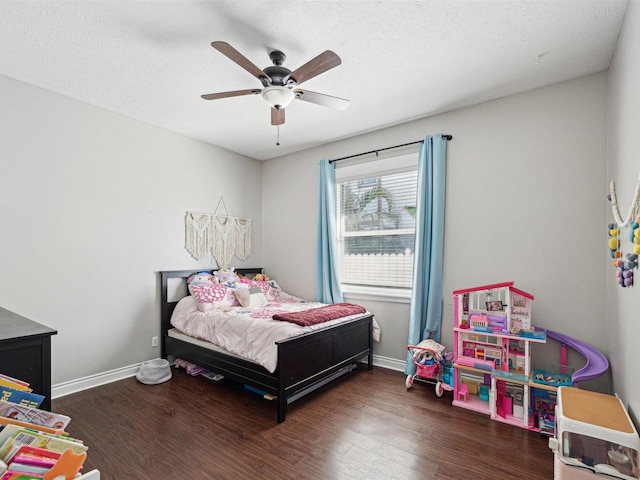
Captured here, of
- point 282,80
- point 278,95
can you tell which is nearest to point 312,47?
point 282,80

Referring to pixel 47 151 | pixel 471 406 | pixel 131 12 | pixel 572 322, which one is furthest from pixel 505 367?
pixel 47 151

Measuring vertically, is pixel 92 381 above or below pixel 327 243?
below

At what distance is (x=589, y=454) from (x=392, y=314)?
2.09 meters

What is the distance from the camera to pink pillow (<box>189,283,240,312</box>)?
3.34m

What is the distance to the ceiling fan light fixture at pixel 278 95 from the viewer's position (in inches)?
84.1

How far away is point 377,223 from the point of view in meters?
3.75

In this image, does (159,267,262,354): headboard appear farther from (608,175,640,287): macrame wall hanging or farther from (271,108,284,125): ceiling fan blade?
(608,175,640,287): macrame wall hanging

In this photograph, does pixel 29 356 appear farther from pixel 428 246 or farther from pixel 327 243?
pixel 428 246

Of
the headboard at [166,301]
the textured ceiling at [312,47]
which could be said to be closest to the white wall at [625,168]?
the textured ceiling at [312,47]

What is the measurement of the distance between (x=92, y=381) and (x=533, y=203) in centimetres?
427

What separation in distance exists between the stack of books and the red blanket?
6.02 feet

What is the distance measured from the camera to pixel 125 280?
3.24 metres

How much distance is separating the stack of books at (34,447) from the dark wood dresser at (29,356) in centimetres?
50

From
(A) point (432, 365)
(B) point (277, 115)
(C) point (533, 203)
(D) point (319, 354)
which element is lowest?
(A) point (432, 365)
